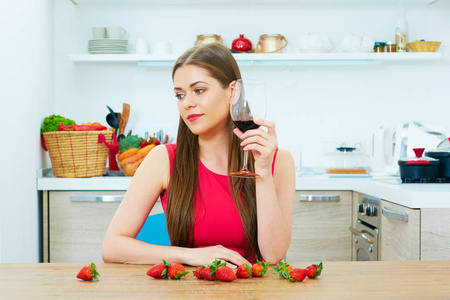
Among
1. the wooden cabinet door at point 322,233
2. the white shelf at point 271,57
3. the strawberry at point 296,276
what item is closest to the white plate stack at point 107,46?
the white shelf at point 271,57

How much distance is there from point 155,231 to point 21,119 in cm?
130

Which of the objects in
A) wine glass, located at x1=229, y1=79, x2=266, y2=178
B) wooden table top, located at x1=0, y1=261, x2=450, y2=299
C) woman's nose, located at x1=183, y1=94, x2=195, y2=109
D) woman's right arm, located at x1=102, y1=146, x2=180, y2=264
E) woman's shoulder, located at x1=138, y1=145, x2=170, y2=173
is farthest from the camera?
woman's shoulder, located at x1=138, y1=145, x2=170, y2=173

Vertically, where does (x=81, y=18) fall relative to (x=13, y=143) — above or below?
above

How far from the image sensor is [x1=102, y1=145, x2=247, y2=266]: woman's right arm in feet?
4.22

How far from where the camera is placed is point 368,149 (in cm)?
358

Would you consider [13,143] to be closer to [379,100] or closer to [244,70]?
[244,70]

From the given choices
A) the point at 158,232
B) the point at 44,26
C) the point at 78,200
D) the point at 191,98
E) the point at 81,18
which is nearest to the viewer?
the point at 191,98

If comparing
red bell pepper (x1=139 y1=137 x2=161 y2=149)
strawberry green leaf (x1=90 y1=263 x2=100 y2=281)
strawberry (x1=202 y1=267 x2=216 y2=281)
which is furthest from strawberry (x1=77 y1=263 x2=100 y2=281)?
red bell pepper (x1=139 y1=137 x2=161 y2=149)

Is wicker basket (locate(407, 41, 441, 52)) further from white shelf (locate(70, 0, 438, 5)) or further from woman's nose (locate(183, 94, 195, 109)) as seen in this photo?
woman's nose (locate(183, 94, 195, 109))

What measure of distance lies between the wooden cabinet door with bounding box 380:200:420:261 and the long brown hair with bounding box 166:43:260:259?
0.84 meters

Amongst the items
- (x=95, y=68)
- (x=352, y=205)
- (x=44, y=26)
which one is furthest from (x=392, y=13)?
(x=44, y=26)

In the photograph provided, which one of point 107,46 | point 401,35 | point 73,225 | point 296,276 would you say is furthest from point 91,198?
point 401,35

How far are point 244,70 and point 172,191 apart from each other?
82.3 inches

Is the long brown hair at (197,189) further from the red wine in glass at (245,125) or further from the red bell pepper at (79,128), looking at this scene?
the red bell pepper at (79,128)
